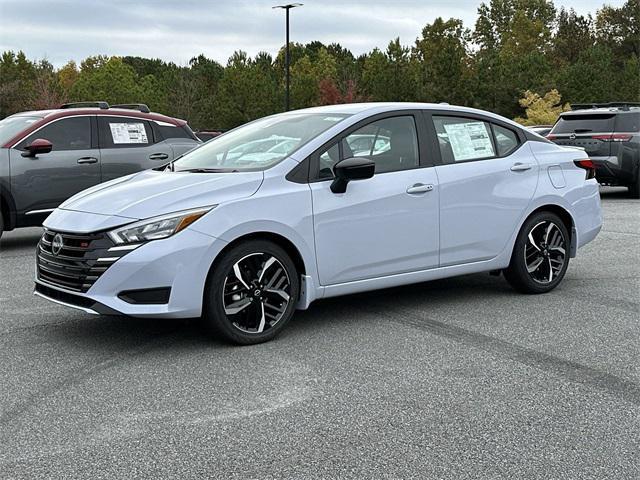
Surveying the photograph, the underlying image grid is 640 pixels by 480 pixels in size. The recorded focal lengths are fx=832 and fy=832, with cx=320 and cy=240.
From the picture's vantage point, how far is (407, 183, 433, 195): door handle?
6074 mm

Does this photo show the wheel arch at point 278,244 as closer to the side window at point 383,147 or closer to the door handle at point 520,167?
the side window at point 383,147

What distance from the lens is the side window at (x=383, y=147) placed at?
5.86m

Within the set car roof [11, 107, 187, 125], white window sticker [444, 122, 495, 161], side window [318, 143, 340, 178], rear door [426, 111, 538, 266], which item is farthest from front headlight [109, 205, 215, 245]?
car roof [11, 107, 187, 125]

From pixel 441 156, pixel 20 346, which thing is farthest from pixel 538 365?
pixel 20 346

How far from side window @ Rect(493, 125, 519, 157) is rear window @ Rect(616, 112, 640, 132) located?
955 cm

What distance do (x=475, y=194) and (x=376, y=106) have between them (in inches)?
40.4

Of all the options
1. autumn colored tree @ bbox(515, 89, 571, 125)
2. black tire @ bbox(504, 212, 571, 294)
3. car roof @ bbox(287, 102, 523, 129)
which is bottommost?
black tire @ bbox(504, 212, 571, 294)

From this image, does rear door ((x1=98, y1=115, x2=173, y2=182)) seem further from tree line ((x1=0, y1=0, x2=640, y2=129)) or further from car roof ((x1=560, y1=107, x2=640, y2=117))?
tree line ((x1=0, y1=0, x2=640, y2=129))

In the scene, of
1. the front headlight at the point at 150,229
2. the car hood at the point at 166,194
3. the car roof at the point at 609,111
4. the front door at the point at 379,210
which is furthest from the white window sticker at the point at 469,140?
the car roof at the point at 609,111

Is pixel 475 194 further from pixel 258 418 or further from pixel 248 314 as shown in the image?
pixel 258 418

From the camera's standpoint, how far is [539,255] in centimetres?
693

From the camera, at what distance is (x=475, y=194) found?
6449 millimetres

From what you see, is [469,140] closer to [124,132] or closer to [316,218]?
[316,218]

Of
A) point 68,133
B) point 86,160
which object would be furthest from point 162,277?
point 68,133
